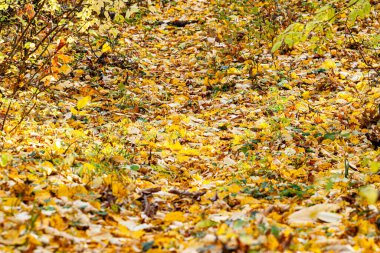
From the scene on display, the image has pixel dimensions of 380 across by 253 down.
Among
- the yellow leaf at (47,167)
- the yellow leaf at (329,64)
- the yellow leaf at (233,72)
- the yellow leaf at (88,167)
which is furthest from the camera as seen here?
the yellow leaf at (233,72)

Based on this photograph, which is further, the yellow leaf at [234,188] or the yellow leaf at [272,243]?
the yellow leaf at [234,188]

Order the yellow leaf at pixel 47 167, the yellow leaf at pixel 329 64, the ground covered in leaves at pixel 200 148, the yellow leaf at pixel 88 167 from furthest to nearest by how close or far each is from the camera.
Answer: the yellow leaf at pixel 329 64 → the yellow leaf at pixel 88 167 → the yellow leaf at pixel 47 167 → the ground covered in leaves at pixel 200 148

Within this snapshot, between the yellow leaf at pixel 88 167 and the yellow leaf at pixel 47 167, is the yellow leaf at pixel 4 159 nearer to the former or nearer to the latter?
the yellow leaf at pixel 47 167

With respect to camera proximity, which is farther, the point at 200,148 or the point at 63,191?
the point at 200,148

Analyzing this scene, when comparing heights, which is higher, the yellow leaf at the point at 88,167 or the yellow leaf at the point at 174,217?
the yellow leaf at the point at 88,167

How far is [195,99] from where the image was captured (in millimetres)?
7109

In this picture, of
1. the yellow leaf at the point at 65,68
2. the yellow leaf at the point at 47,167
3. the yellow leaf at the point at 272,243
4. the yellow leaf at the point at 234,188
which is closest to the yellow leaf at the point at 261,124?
the yellow leaf at the point at 234,188

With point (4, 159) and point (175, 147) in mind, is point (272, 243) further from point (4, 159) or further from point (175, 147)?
point (175, 147)

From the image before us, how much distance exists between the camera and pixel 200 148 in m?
5.32

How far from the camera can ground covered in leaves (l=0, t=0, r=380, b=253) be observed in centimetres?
282

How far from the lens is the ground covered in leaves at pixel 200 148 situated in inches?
111

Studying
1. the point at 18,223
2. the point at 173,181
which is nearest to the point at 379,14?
the point at 173,181

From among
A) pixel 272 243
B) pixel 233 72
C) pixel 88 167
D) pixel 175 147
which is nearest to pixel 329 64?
pixel 233 72

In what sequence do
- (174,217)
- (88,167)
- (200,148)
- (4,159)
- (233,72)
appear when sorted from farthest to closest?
1. (233,72)
2. (200,148)
3. (88,167)
4. (4,159)
5. (174,217)
